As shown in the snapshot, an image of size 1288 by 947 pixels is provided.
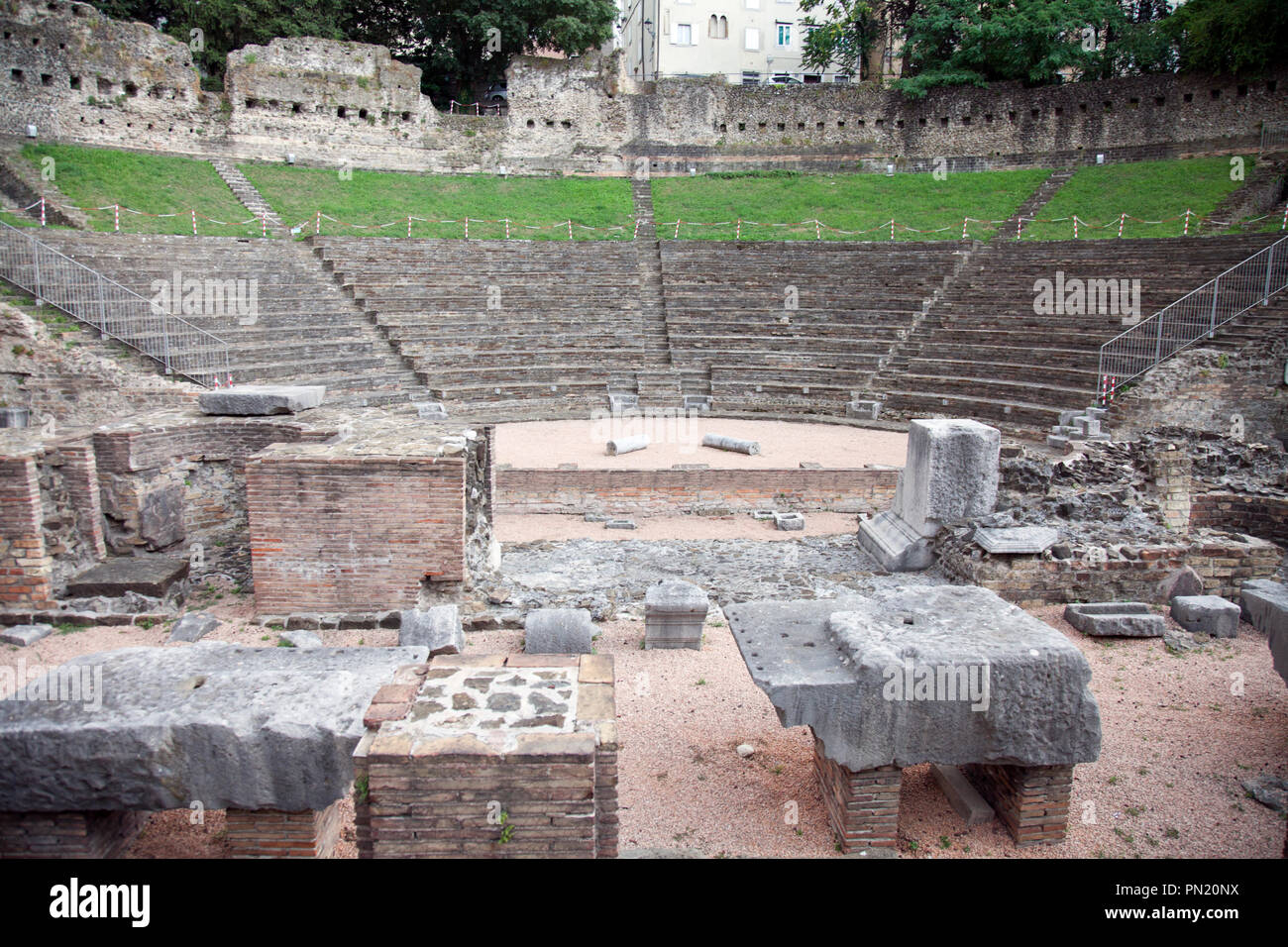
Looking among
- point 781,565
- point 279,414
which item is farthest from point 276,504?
point 781,565

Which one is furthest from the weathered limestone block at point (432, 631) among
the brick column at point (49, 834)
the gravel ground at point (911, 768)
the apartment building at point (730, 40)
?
the apartment building at point (730, 40)

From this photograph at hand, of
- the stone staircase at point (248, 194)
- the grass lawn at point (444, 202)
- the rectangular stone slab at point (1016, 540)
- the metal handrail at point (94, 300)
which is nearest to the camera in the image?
the rectangular stone slab at point (1016, 540)

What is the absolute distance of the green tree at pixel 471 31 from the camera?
99.2ft

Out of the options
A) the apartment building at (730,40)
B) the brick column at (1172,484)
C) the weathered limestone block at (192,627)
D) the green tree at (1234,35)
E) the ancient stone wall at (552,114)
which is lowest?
the weathered limestone block at (192,627)

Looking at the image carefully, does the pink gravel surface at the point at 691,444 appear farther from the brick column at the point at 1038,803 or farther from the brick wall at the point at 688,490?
the brick column at the point at 1038,803

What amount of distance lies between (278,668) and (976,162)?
3082cm

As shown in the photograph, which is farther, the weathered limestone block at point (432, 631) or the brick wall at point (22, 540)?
the brick wall at point (22, 540)

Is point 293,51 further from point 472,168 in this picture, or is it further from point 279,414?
point 279,414

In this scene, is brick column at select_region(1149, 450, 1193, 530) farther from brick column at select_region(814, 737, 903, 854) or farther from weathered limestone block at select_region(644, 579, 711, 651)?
brick column at select_region(814, 737, 903, 854)

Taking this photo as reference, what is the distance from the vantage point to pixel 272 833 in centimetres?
395

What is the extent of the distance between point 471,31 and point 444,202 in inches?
363

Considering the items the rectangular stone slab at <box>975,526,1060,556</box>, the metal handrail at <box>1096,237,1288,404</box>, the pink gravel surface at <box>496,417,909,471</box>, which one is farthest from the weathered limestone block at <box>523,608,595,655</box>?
the metal handrail at <box>1096,237,1288,404</box>

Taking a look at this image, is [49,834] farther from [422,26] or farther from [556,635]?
[422,26]

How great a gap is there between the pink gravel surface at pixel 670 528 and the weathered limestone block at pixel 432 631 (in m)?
3.32
